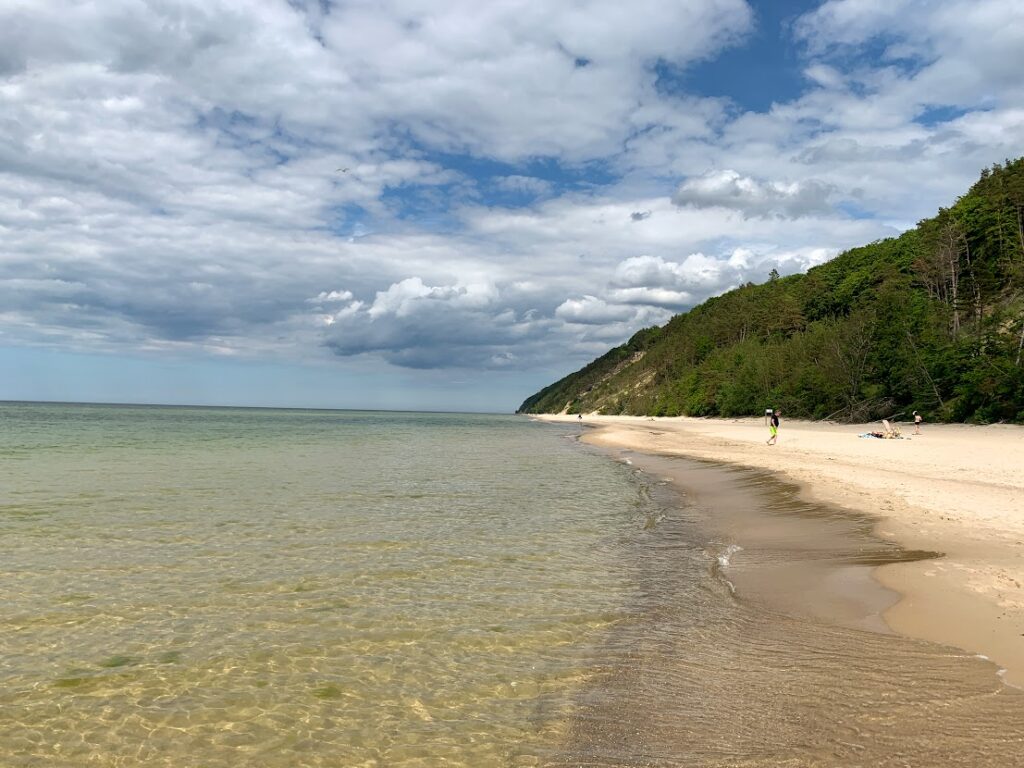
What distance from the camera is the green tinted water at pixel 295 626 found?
5828mm

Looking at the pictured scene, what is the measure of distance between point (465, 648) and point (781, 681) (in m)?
3.82

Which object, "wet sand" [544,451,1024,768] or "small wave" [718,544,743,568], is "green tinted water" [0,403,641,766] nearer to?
"wet sand" [544,451,1024,768]

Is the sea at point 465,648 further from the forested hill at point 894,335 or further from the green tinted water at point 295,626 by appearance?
the forested hill at point 894,335

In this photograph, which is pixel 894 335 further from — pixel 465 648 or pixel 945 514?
pixel 465 648

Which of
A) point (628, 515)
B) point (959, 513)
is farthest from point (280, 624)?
point (959, 513)

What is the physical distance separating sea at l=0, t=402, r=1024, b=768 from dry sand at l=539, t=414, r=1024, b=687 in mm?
582

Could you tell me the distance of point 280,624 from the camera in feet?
28.6

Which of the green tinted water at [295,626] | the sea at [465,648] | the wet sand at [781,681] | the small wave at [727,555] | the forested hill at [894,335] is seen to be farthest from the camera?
the forested hill at [894,335]

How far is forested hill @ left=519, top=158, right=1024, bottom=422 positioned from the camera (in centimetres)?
5066

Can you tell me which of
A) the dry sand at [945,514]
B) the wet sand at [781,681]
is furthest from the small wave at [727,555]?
the dry sand at [945,514]

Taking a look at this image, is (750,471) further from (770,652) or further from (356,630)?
(356,630)

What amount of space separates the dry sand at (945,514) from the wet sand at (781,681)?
49cm

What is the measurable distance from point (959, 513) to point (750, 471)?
42.0 ft

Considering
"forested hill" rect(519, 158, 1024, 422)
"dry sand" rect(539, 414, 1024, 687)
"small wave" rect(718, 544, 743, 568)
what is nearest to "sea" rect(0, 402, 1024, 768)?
"small wave" rect(718, 544, 743, 568)
